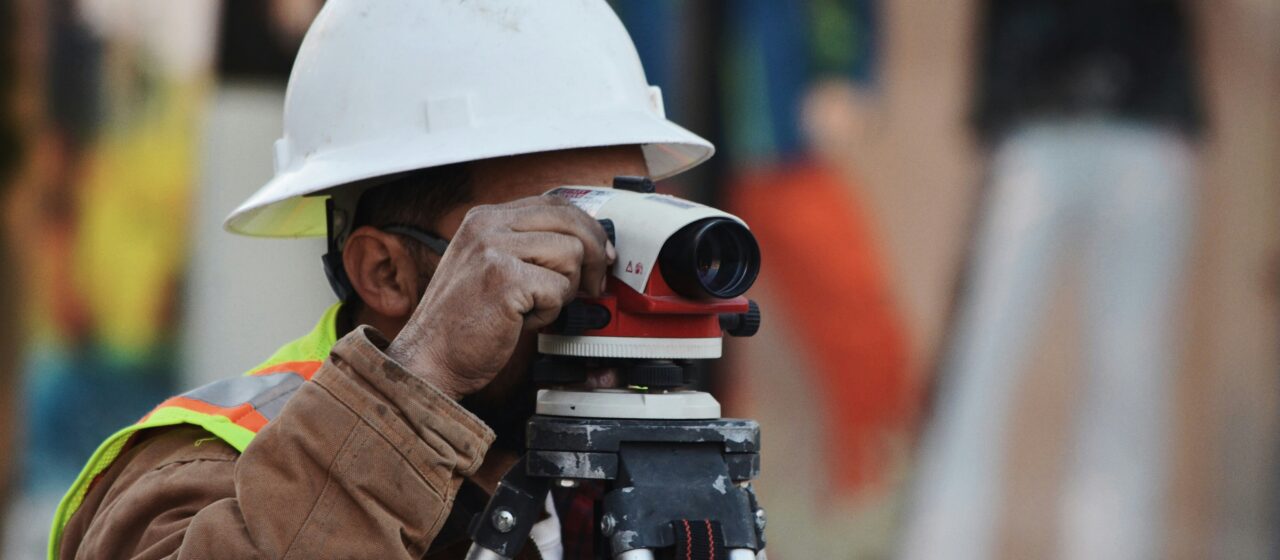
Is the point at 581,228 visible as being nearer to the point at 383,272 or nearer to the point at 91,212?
the point at 383,272

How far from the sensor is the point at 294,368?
82.8 inches

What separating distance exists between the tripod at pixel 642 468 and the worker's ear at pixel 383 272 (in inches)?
18.2

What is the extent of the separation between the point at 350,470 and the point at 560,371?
0.96ft

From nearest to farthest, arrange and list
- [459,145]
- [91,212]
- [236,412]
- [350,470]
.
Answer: [350,470], [236,412], [459,145], [91,212]

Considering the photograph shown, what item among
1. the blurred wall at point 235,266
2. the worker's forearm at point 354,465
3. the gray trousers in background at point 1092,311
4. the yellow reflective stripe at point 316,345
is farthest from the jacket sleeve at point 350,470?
the gray trousers in background at point 1092,311

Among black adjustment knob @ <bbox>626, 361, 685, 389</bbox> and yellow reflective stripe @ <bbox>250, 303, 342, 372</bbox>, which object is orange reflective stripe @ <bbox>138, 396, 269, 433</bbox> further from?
black adjustment knob @ <bbox>626, 361, 685, 389</bbox>

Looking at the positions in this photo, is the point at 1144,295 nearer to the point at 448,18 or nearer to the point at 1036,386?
the point at 1036,386

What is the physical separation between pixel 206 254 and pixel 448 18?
8.46 ft

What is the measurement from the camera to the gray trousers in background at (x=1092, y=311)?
17.0 ft

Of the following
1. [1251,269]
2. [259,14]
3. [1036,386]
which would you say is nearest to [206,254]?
[259,14]

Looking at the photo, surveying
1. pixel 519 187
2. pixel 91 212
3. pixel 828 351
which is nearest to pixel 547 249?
pixel 519 187

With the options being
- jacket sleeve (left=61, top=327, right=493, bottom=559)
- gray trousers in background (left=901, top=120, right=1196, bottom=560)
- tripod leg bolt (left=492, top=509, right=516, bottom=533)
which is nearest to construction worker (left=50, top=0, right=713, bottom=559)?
jacket sleeve (left=61, top=327, right=493, bottom=559)

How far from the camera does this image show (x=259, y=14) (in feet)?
14.8

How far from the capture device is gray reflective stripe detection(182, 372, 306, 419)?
1.95 m
